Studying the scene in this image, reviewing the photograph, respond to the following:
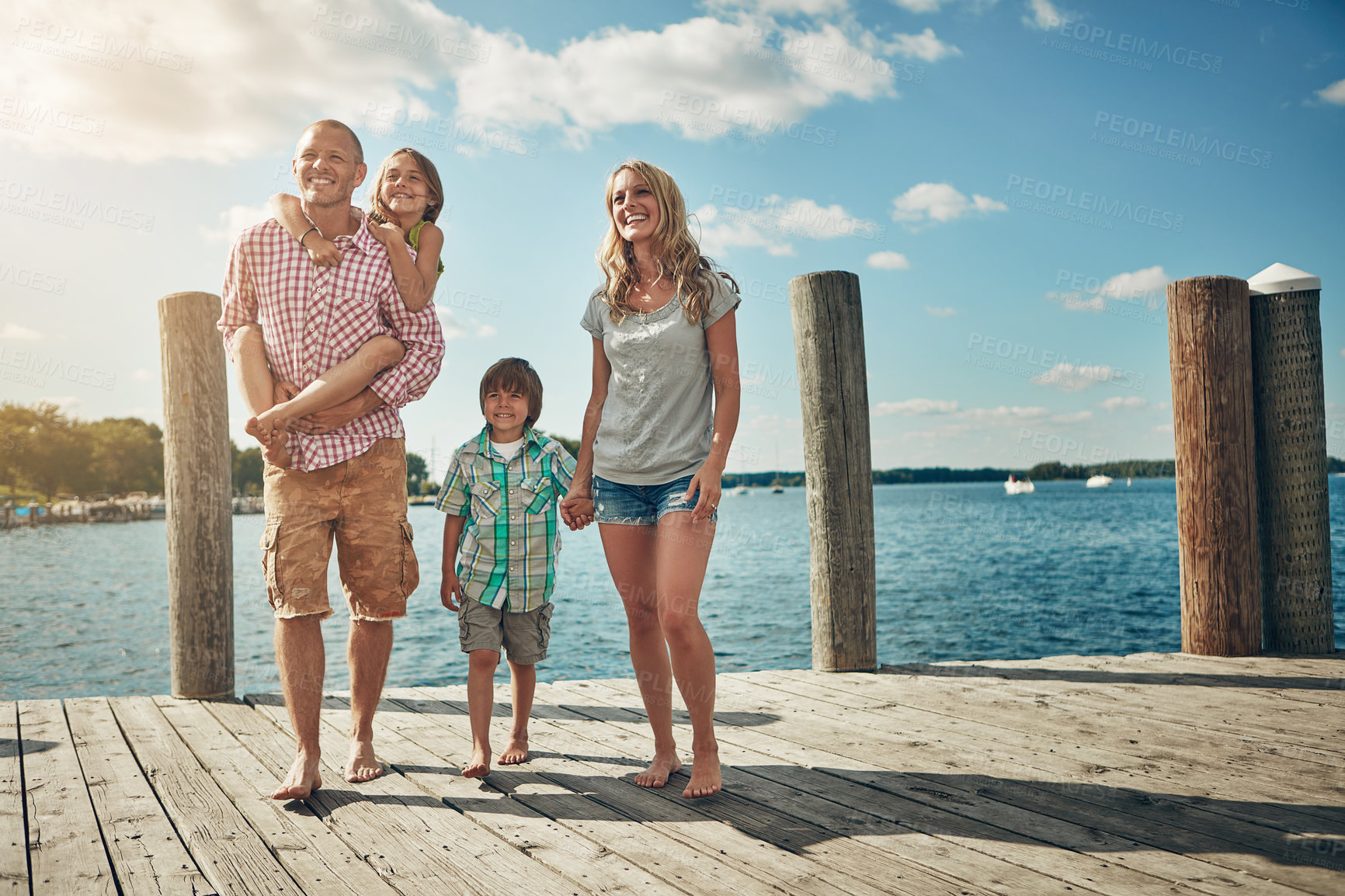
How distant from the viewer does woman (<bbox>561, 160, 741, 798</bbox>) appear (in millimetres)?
2709

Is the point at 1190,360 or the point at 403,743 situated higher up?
the point at 1190,360

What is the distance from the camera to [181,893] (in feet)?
6.72

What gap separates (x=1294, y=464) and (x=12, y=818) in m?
5.94

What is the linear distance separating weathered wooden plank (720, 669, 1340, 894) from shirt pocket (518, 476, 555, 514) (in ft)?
4.52

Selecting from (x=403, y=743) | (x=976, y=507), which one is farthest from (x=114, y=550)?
(x=976, y=507)

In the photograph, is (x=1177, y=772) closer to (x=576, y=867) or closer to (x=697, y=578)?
(x=697, y=578)

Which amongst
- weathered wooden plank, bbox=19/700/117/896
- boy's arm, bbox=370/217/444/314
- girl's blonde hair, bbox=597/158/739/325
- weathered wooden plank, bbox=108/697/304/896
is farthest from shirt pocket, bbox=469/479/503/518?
weathered wooden plank, bbox=19/700/117/896

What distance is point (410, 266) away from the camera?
9.59 ft

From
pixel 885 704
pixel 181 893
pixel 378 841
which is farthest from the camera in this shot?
pixel 885 704

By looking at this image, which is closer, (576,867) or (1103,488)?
(576,867)

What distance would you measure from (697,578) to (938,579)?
105 feet

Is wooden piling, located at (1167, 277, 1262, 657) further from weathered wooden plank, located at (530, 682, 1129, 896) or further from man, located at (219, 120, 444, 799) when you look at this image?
man, located at (219, 120, 444, 799)

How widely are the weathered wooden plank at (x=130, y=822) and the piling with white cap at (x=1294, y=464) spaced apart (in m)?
5.23

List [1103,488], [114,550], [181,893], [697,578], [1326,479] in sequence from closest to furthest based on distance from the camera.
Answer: [181,893]
[697,578]
[1326,479]
[114,550]
[1103,488]
